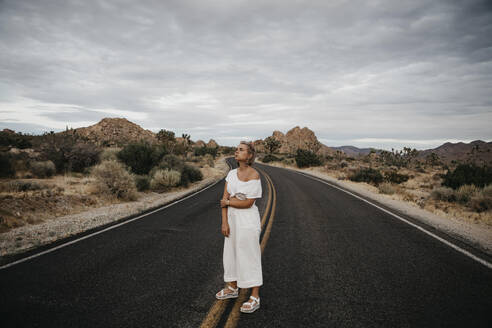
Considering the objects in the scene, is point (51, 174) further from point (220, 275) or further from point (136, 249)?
point (220, 275)

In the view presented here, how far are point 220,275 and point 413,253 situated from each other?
3.99 meters

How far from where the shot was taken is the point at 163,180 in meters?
13.8

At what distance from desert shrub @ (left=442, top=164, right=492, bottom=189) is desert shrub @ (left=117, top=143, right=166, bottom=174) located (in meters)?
18.2

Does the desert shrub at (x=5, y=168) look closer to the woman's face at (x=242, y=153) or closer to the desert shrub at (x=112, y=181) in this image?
the desert shrub at (x=112, y=181)

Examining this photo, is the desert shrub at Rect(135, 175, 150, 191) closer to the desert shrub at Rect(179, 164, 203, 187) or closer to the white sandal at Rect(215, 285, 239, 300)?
the desert shrub at Rect(179, 164, 203, 187)

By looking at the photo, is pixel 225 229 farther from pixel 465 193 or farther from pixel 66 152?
pixel 66 152

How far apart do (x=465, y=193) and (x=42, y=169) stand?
21.6 meters

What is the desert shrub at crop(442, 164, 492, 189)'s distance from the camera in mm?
12470

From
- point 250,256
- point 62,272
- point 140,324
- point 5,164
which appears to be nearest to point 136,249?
point 62,272

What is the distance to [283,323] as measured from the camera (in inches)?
110

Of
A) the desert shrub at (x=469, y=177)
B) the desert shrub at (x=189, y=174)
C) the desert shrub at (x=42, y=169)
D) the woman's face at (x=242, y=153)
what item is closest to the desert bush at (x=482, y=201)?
the desert shrub at (x=469, y=177)

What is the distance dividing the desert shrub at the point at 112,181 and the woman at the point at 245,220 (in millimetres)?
9115

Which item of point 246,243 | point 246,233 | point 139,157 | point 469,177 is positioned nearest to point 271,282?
point 246,243

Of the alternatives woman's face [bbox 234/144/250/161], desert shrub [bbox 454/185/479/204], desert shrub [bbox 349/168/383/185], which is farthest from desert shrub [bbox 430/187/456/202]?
woman's face [bbox 234/144/250/161]
